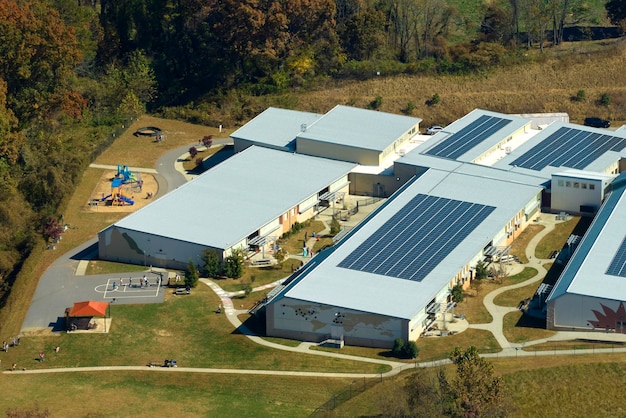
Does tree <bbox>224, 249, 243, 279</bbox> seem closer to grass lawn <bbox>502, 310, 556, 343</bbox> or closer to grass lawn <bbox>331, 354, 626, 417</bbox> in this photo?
grass lawn <bbox>331, 354, 626, 417</bbox>

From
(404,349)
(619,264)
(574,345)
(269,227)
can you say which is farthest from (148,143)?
(574,345)

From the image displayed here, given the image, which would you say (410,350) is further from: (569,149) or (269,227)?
(569,149)

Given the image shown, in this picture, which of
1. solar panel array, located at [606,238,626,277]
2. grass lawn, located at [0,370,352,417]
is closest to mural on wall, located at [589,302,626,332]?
solar panel array, located at [606,238,626,277]

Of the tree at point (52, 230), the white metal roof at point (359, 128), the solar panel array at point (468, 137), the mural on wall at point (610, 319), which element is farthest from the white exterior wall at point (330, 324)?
the solar panel array at point (468, 137)

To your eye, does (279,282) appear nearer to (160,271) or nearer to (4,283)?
(160,271)

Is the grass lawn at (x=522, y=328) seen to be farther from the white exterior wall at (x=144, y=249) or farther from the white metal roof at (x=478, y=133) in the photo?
the white metal roof at (x=478, y=133)

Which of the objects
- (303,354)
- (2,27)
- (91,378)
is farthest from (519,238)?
(2,27)
